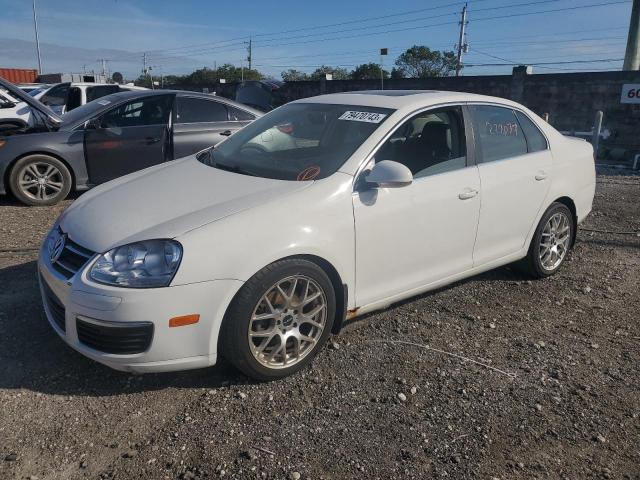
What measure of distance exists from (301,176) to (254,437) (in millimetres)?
1501

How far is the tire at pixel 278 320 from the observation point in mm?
2773

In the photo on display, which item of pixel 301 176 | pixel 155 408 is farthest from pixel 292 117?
pixel 155 408

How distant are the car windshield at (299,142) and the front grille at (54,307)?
4.36 feet

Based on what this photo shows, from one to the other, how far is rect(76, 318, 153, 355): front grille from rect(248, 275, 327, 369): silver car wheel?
0.53 meters

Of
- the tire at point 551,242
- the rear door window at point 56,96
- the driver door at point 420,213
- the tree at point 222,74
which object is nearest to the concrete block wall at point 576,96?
the tire at point 551,242

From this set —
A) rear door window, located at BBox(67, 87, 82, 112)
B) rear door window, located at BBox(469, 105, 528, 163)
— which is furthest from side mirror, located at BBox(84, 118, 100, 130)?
rear door window, located at BBox(67, 87, 82, 112)

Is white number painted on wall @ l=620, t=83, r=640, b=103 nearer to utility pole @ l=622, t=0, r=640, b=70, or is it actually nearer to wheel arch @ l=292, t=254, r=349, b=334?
utility pole @ l=622, t=0, r=640, b=70

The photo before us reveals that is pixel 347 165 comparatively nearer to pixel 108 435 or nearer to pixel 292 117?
pixel 292 117

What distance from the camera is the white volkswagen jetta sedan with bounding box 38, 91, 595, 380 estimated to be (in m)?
2.66

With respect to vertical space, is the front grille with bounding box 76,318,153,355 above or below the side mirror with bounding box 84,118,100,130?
below

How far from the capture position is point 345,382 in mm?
3053

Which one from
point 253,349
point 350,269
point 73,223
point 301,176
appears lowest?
point 253,349

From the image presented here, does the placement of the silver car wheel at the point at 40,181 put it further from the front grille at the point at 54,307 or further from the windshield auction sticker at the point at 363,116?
the windshield auction sticker at the point at 363,116

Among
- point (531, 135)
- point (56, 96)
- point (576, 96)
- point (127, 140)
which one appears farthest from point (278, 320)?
point (576, 96)
